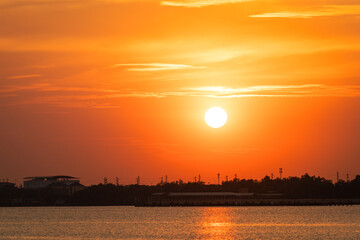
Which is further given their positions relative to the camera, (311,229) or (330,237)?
(311,229)

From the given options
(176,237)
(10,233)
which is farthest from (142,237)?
(10,233)

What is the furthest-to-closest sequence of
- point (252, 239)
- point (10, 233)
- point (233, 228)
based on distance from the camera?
point (233, 228) < point (10, 233) < point (252, 239)

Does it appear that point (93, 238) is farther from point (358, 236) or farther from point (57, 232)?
point (358, 236)

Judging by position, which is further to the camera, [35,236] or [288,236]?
[35,236]

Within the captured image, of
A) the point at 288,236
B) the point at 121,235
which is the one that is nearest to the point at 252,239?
the point at 288,236

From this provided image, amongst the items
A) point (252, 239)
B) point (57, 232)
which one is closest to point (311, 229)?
point (252, 239)

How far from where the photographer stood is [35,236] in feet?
454

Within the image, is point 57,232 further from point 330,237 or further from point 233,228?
point 330,237

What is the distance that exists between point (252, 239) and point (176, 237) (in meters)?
14.7

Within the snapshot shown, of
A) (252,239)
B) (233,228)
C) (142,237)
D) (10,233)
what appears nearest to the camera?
(252,239)

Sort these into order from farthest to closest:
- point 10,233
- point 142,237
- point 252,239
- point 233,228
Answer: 1. point 233,228
2. point 10,233
3. point 142,237
4. point 252,239

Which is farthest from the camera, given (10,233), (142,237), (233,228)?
(233,228)

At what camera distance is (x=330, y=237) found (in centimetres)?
12600

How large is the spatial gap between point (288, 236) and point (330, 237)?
722cm
